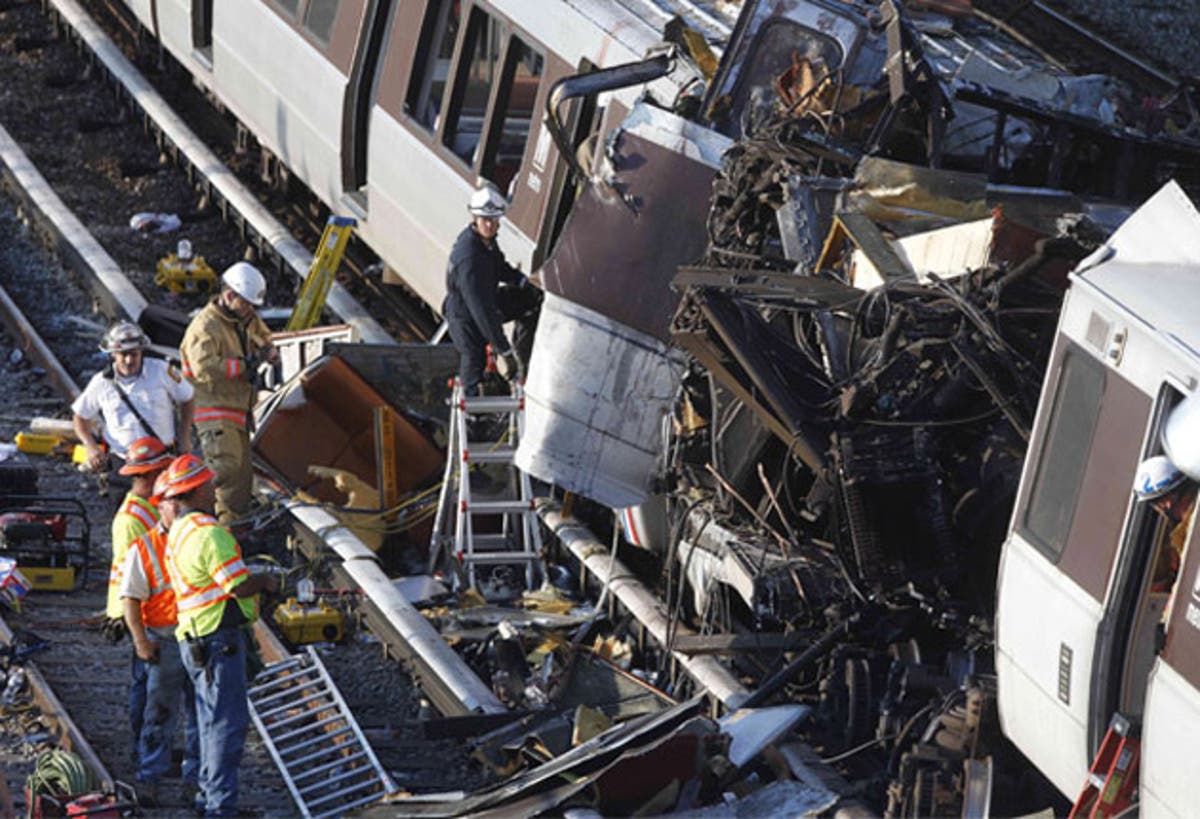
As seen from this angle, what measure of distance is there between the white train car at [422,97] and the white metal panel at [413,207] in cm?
1

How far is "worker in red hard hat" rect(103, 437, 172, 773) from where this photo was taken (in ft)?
33.2

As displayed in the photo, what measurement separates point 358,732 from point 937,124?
3808 mm

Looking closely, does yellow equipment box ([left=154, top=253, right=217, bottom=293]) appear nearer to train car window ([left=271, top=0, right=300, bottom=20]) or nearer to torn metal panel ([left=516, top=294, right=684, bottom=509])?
train car window ([left=271, top=0, right=300, bottom=20])

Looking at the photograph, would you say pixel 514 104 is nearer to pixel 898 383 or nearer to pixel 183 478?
pixel 898 383

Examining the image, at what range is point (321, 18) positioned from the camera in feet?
53.6

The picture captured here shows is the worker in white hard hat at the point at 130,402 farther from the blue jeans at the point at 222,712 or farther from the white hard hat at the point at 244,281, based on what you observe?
the blue jeans at the point at 222,712

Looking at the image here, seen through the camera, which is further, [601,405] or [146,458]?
[601,405]

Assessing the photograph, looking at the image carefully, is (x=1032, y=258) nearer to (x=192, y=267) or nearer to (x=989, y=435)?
(x=989, y=435)

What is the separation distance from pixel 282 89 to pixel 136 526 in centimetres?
747

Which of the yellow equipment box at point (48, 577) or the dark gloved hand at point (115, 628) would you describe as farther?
the yellow equipment box at point (48, 577)

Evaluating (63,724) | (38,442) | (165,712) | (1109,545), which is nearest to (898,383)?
(1109,545)

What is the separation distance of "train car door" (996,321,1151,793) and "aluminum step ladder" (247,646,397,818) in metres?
2.70

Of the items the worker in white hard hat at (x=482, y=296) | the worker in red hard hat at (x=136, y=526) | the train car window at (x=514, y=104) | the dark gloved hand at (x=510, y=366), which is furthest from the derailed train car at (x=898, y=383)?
the worker in red hard hat at (x=136, y=526)

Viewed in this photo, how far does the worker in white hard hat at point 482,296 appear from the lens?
13227 millimetres
